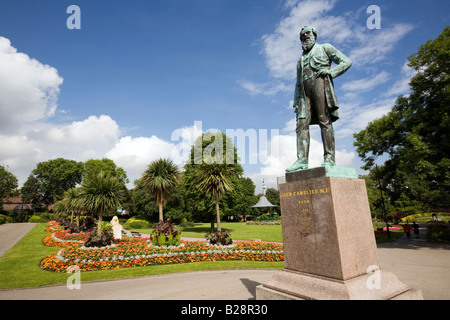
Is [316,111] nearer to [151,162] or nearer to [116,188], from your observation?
[116,188]

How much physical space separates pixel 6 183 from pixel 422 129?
236 feet

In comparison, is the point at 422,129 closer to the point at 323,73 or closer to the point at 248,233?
the point at 323,73

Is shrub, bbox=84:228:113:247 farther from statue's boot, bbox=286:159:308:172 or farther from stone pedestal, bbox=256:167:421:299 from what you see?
statue's boot, bbox=286:159:308:172

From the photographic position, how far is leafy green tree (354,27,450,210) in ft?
46.2

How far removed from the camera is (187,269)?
10359 millimetres

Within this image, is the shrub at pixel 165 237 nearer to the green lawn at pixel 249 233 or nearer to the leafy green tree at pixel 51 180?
the green lawn at pixel 249 233

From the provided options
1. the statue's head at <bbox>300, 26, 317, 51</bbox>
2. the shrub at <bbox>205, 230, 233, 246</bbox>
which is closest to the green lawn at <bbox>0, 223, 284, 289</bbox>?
the shrub at <bbox>205, 230, 233, 246</bbox>

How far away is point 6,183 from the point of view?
168 feet

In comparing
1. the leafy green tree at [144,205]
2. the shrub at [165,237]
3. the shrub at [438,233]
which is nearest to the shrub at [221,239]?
the shrub at [165,237]

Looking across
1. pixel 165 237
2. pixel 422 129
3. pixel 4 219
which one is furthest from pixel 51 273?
pixel 4 219

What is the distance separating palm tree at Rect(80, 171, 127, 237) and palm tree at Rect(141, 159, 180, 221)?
3870 millimetres

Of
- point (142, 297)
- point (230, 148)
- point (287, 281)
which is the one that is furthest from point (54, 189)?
point (287, 281)

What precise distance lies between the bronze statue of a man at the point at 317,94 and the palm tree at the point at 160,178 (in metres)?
16.7
